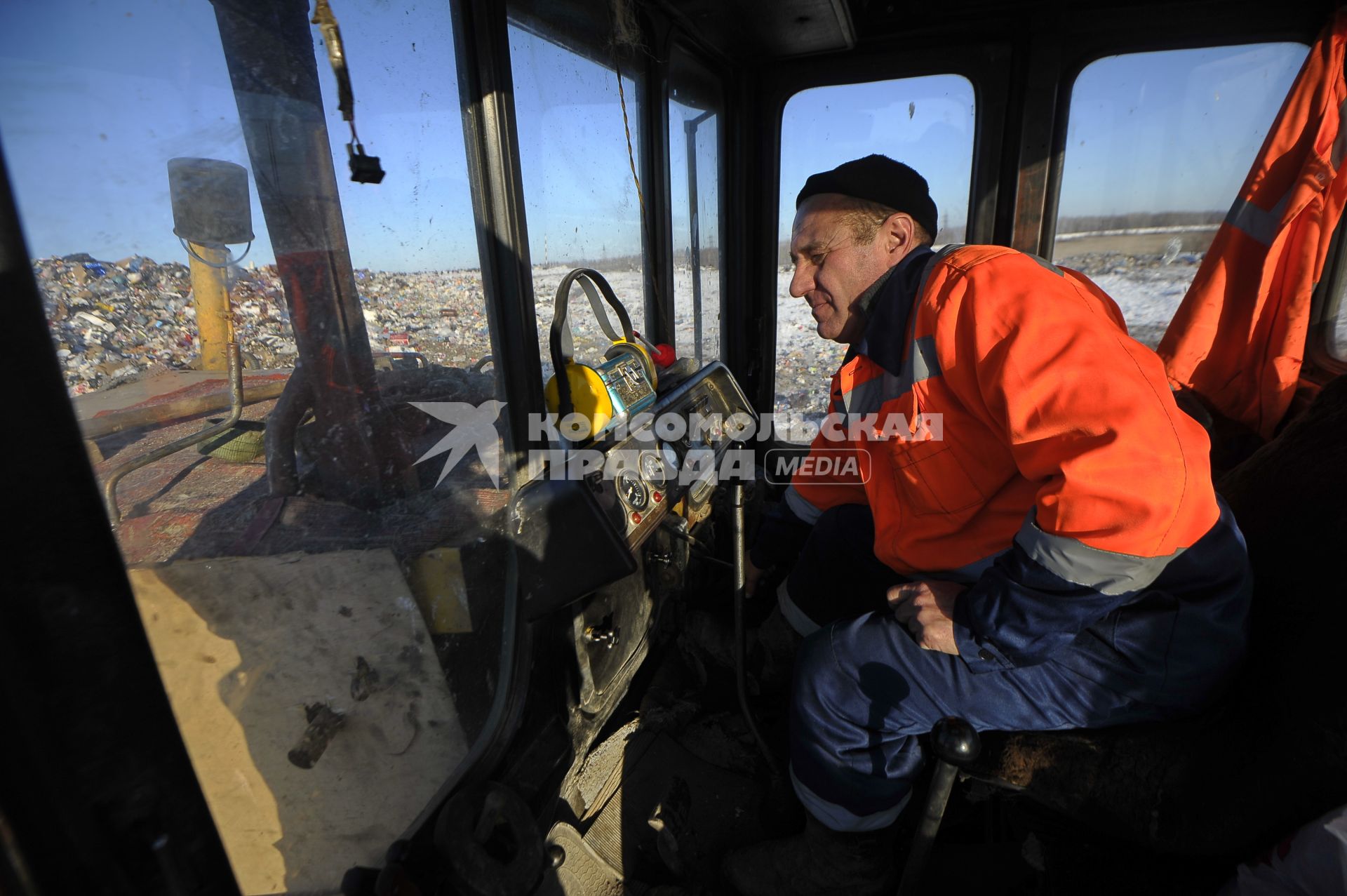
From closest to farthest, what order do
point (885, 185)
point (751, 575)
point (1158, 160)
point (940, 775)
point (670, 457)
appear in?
1. point (940, 775)
2. point (885, 185)
3. point (670, 457)
4. point (751, 575)
5. point (1158, 160)

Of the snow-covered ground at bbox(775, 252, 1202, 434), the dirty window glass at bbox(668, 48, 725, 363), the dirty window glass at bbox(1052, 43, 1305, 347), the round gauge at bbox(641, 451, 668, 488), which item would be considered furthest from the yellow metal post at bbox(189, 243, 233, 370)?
the dirty window glass at bbox(1052, 43, 1305, 347)

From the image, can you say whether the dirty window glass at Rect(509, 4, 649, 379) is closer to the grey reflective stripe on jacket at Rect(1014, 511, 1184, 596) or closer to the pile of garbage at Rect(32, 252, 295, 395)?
the pile of garbage at Rect(32, 252, 295, 395)

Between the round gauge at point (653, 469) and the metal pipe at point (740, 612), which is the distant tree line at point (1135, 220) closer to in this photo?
the metal pipe at point (740, 612)

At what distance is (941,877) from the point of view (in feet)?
5.05

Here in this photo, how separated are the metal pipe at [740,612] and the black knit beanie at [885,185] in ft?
2.55

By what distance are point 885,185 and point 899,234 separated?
4.5 inches

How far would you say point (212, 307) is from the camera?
0.78 m

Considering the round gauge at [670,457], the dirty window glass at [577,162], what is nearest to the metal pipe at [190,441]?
the dirty window glass at [577,162]

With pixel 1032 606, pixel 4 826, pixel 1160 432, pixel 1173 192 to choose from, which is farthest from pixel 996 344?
pixel 1173 192

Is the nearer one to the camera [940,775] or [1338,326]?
[940,775]

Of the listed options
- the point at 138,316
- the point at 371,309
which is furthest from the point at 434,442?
the point at 138,316

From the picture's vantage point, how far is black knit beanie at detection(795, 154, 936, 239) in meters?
1.49

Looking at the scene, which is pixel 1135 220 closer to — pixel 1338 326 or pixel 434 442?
pixel 1338 326

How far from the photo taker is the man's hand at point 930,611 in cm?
128
